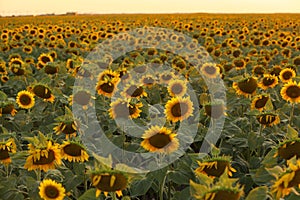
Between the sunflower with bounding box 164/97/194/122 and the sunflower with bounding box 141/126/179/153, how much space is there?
722mm

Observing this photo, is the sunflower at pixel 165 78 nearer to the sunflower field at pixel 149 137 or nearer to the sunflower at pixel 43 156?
the sunflower field at pixel 149 137

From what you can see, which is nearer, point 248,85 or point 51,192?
point 51,192

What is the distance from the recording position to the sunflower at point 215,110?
3.85 metres

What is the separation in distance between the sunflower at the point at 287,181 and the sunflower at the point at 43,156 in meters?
1.20

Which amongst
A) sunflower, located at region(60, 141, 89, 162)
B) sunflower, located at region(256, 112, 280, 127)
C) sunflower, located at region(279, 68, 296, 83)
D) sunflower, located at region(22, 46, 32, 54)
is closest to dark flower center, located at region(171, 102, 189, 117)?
sunflower, located at region(256, 112, 280, 127)

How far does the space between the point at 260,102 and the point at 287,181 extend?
7.36 feet

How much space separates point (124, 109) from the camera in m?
3.84

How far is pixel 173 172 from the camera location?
119 inches

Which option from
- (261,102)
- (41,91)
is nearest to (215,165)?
(261,102)

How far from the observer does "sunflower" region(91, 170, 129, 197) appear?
2.19 meters

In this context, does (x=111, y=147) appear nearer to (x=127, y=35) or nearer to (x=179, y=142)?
(x=179, y=142)

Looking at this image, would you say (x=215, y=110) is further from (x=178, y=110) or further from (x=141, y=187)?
(x=141, y=187)

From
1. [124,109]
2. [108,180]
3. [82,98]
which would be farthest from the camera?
[82,98]

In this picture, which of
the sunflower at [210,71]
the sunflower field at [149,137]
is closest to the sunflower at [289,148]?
the sunflower field at [149,137]
